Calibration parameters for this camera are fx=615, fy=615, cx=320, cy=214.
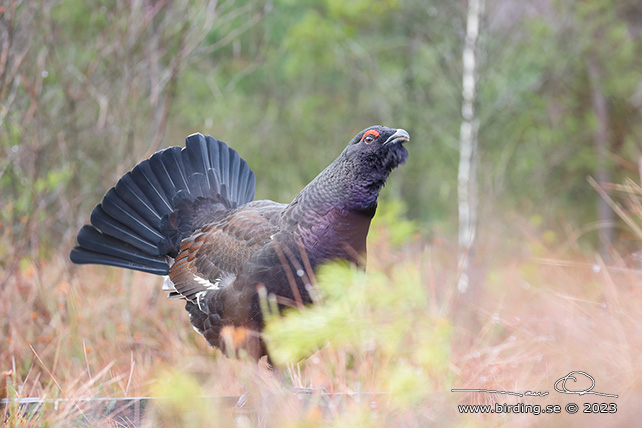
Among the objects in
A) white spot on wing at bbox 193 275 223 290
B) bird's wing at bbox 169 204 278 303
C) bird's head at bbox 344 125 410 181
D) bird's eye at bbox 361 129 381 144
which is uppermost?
bird's eye at bbox 361 129 381 144

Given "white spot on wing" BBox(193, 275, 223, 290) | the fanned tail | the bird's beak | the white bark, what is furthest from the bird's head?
the white bark

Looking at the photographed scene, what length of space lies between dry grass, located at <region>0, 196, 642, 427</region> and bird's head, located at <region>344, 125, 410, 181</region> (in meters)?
0.67

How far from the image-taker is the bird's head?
313 centimetres

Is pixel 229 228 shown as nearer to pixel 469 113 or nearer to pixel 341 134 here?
pixel 469 113

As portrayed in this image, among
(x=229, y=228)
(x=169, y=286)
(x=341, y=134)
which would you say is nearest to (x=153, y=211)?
(x=169, y=286)

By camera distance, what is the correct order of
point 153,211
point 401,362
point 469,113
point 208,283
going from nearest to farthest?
point 401,362 → point 208,283 → point 153,211 → point 469,113

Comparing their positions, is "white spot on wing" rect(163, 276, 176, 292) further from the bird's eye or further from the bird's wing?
the bird's eye

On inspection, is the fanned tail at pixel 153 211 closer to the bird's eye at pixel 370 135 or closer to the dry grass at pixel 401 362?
the dry grass at pixel 401 362

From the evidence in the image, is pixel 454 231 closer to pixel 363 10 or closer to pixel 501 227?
pixel 501 227

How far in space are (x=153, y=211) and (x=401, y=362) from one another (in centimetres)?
232

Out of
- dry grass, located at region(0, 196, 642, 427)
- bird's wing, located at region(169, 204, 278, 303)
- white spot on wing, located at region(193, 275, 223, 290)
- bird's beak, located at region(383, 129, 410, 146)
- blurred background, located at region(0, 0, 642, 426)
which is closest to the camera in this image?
dry grass, located at region(0, 196, 642, 427)

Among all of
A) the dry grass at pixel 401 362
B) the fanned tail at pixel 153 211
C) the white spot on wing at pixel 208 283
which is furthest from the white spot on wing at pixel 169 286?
the dry grass at pixel 401 362

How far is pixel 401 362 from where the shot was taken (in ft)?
8.43

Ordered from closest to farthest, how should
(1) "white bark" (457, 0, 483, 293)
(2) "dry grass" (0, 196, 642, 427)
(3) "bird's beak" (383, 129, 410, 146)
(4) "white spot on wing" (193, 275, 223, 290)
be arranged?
(2) "dry grass" (0, 196, 642, 427) → (3) "bird's beak" (383, 129, 410, 146) → (4) "white spot on wing" (193, 275, 223, 290) → (1) "white bark" (457, 0, 483, 293)
